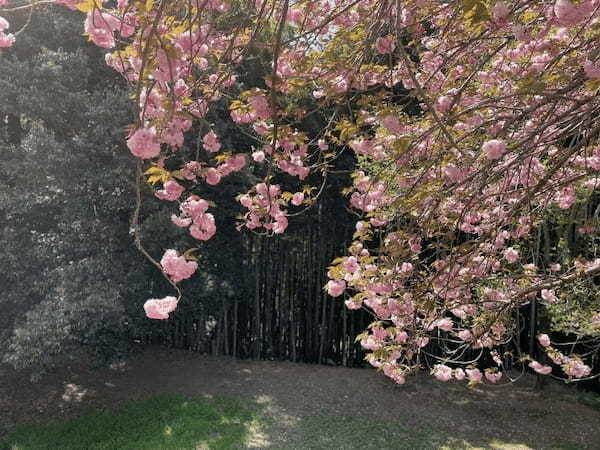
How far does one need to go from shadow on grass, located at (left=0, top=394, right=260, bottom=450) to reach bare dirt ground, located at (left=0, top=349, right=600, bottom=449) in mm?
215

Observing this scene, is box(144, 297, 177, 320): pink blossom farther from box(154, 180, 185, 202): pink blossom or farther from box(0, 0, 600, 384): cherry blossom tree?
box(154, 180, 185, 202): pink blossom

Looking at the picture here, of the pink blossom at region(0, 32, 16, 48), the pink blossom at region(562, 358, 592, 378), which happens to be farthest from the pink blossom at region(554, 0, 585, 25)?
the pink blossom at region(562, 358, 592, 378)

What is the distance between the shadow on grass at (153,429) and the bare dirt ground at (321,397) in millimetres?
215

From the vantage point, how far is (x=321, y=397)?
17.0 ft

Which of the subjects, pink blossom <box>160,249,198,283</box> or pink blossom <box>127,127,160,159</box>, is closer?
pink blossom <box>127,127,160,159</box>

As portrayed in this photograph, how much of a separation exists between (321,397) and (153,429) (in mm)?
1608

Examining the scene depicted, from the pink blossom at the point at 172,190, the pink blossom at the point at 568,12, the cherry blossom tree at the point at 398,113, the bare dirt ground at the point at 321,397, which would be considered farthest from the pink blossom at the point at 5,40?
the bare dirt ground at the point at 321,397

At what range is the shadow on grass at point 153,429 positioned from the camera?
4055 millimetres

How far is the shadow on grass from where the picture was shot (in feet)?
13.3

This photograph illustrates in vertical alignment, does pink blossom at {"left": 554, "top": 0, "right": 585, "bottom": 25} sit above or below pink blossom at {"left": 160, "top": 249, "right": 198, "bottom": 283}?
above

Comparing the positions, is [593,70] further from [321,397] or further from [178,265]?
[321,397]

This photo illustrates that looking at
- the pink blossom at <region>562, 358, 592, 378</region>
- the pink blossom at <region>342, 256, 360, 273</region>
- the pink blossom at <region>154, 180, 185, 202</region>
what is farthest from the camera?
the pink blossom at <region>562, 358, 592, 378</region>

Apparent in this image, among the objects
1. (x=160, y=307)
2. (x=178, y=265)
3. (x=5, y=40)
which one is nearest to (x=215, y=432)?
(x=160, y=307)

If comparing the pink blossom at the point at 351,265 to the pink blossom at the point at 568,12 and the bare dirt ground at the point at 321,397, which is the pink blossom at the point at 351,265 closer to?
the pink blossom at the point at 568,12
